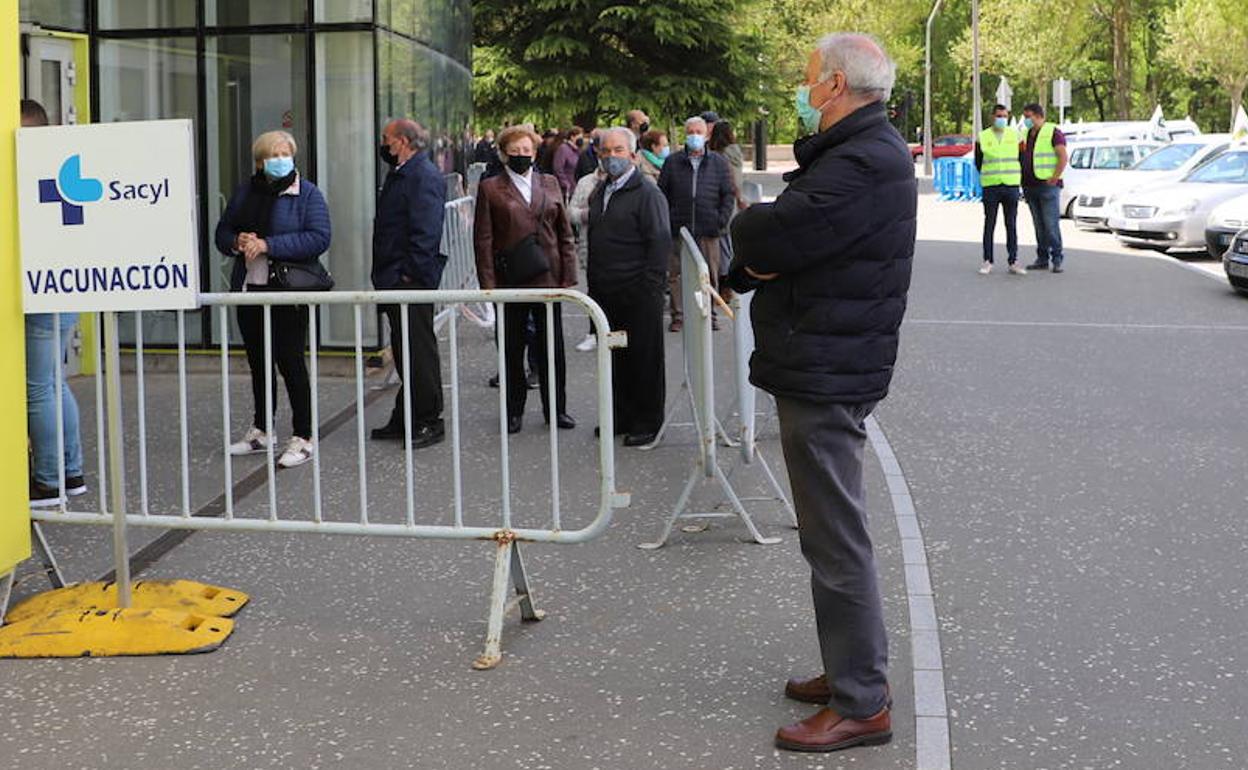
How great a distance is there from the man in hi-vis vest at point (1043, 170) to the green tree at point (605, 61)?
1285 cm

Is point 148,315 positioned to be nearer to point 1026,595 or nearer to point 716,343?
point 716,343

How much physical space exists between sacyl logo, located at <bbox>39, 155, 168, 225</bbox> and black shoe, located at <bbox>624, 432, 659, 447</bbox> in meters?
4.26

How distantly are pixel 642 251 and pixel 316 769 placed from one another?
5562mm

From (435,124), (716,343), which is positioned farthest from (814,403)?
(435,124)

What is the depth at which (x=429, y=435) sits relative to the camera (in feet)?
31.6

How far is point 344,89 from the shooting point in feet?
41.1

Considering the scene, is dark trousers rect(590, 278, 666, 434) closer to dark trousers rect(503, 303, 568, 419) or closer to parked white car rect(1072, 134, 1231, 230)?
dark trousers rect(503, 303, 568, 419)

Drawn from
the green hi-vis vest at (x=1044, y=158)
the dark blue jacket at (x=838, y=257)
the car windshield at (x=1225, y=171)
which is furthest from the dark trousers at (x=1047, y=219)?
the dark blue jacket at (x=838, y=257)

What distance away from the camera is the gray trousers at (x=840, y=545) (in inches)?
189

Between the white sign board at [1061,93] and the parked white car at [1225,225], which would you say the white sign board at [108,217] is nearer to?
the parked white car at [1225,225]

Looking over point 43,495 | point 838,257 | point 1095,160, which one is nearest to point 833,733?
point 838,257

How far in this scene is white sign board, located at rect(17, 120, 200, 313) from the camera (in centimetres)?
584

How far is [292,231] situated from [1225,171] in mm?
17415

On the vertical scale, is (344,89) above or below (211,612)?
above
